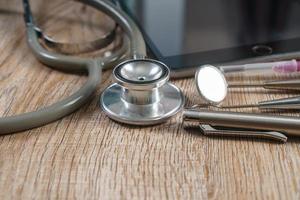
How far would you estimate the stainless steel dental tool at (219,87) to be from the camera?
0.59 m

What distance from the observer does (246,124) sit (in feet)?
1.79

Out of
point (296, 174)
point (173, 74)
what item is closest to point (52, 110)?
point (173, 74)

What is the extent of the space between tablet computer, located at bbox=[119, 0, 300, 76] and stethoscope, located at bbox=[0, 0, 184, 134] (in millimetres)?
55

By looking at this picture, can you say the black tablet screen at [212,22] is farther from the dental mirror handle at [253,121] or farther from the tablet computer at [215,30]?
the dental mirror handle at [253,121]

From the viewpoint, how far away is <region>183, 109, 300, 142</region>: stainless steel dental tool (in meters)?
0.54

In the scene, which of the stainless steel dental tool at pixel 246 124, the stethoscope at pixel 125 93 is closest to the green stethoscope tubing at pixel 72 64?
the stethoscope at pixel 125 93

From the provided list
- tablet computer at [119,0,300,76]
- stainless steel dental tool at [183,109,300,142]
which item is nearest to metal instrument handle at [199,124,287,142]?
stainless steel dental tool at [183,109,300,142]

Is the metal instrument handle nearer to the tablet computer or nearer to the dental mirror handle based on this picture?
the dental mirror handle

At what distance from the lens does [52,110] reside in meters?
0.57

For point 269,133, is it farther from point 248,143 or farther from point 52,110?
point 52,110

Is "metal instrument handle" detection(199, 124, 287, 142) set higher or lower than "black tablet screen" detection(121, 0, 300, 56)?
higher

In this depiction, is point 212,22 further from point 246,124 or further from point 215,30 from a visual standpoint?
point 246,124

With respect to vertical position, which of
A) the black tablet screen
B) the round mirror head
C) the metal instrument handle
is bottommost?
the black tablet screen

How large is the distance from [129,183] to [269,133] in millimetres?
172
